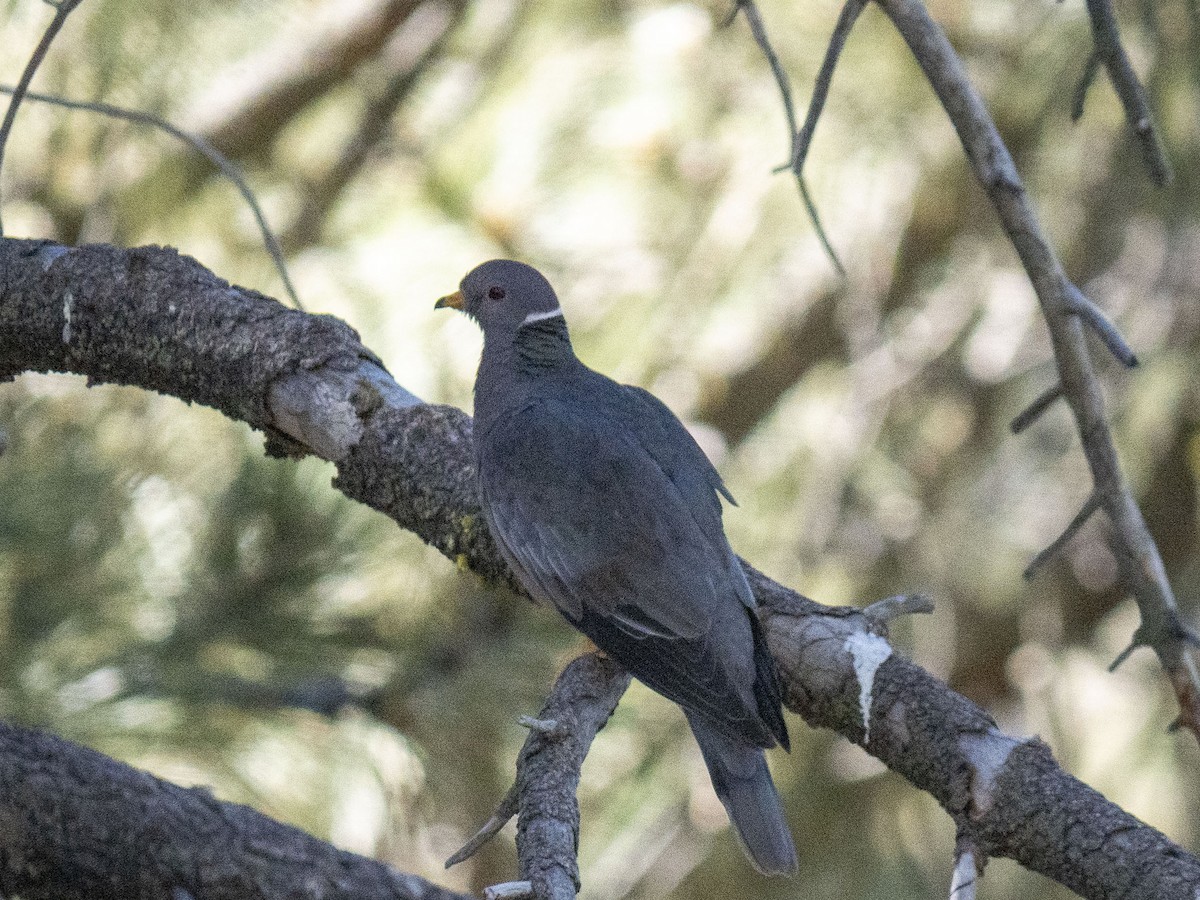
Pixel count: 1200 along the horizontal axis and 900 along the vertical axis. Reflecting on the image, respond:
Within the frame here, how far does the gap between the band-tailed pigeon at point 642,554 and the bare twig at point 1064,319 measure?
1.88ft

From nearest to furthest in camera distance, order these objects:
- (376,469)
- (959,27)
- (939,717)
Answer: (939,717) < (376,469) < (959,27)

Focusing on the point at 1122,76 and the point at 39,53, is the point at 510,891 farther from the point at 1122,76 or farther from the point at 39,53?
the point at 1122,76

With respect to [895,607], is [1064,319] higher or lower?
higher

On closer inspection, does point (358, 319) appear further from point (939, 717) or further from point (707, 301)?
point (939, 717)

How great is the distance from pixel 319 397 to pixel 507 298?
2.55 ft

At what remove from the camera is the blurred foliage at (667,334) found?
10.8ft

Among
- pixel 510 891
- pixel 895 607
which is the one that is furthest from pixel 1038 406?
pixel 510 891

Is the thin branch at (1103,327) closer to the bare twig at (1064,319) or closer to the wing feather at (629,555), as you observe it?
the bare twig at (1064,319)

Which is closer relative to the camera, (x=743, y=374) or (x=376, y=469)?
(x=376, y=469)

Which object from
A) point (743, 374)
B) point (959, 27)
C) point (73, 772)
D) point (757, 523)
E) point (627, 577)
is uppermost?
point (959, 27)

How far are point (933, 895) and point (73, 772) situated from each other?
4.29m

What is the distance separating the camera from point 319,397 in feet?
6.73

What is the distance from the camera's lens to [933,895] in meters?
4.82

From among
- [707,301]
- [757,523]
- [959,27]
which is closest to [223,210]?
[707,301]
